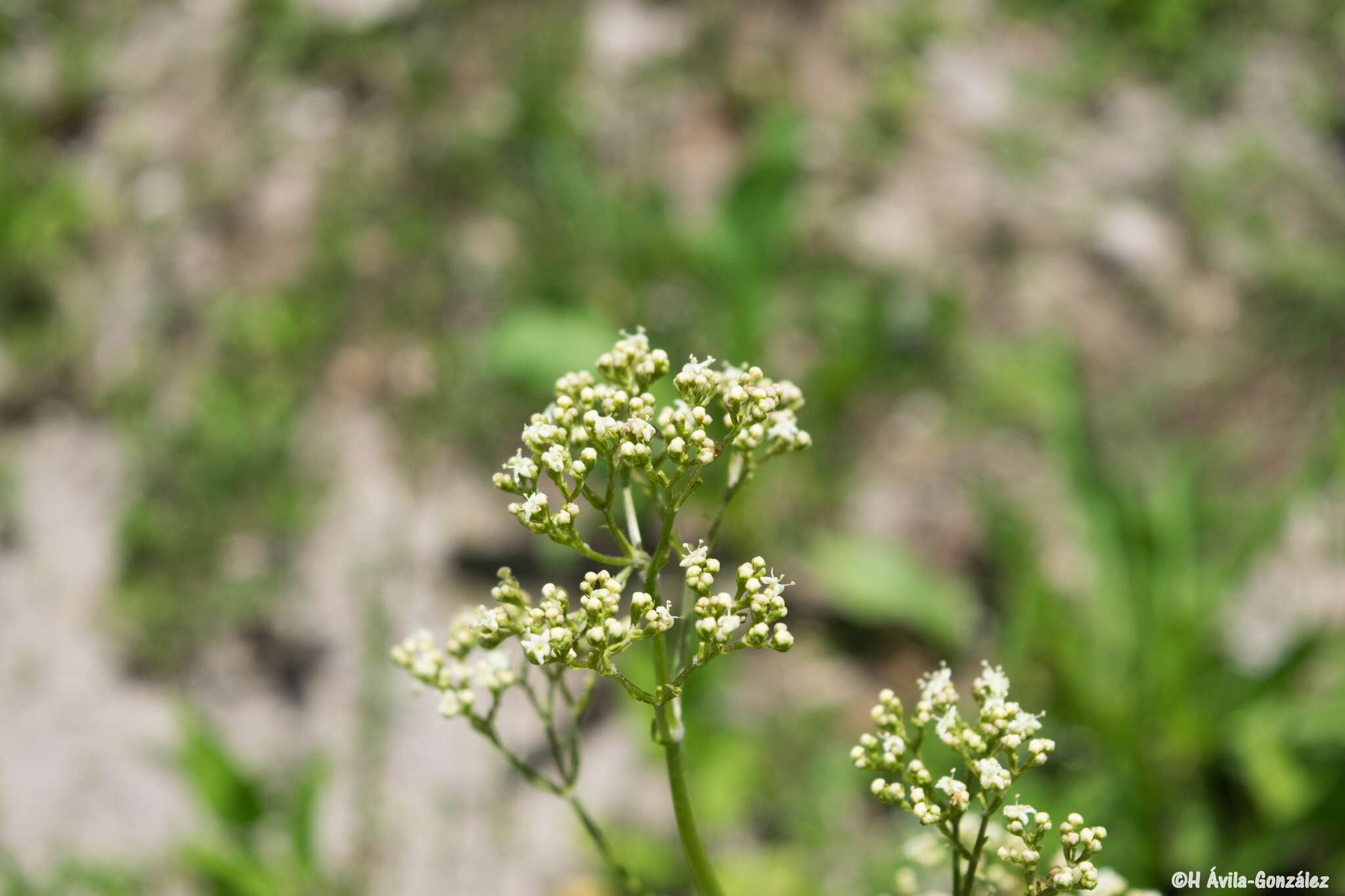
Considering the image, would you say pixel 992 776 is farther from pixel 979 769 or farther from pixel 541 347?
pixel 541 347

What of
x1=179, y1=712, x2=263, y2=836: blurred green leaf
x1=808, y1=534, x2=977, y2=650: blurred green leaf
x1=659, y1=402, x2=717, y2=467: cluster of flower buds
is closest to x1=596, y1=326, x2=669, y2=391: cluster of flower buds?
x1=659, y1=402, x2=717, y2=467: cluster of flower buds

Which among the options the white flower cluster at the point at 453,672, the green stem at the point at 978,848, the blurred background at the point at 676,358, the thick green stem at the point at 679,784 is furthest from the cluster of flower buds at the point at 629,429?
the blurred background at the point at 676,358

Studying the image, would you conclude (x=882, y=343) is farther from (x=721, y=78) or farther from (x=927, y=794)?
(x=927, y=794)

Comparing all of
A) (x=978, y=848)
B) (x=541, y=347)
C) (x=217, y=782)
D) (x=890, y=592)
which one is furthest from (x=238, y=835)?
(x=978, y=848)

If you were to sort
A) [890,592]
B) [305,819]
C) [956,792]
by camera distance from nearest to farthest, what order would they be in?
1. [956,792]
2. [305,819]
3. [890,592]

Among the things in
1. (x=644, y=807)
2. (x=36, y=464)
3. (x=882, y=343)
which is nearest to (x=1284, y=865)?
(x=644, y=807)

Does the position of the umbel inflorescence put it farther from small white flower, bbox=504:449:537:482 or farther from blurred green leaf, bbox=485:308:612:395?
blurred green leaf, bbox=485:308:612:395
